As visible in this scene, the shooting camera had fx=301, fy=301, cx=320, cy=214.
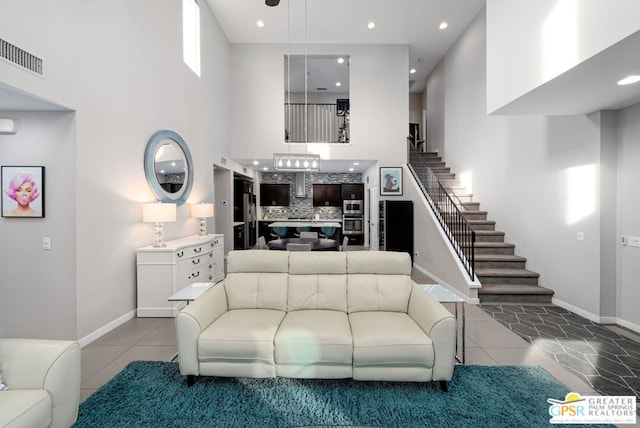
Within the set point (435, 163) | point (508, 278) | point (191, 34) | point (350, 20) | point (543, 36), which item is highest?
point (350, 20)

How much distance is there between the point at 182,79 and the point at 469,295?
5.64 metres

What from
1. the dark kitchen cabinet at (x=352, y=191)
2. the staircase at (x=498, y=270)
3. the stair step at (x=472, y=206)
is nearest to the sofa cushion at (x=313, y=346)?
the staircase at (x=498, y=270)

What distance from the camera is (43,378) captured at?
1624 millimetres

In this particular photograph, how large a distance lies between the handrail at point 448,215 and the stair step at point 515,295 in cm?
32

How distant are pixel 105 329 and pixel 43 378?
1.96m

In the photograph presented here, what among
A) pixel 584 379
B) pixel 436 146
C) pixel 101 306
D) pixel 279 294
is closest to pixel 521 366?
pixel 584 379

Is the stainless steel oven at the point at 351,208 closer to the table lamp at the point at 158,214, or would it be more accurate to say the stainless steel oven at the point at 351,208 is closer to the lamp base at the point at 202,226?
the lamp base at the point at 202,226

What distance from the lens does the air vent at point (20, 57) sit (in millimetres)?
2271

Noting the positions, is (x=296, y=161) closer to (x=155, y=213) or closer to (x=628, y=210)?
(x=155, y=213)

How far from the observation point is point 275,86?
7383 millimetres

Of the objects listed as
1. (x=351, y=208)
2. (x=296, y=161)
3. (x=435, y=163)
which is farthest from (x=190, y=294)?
(x=351, y=208)

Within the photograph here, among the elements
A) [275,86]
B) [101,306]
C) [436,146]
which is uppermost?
[275,86]

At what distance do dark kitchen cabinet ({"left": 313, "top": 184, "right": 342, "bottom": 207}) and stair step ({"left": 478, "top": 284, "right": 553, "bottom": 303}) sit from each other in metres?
6.56

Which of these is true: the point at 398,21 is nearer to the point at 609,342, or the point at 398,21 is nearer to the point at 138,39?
the point at 138,39
